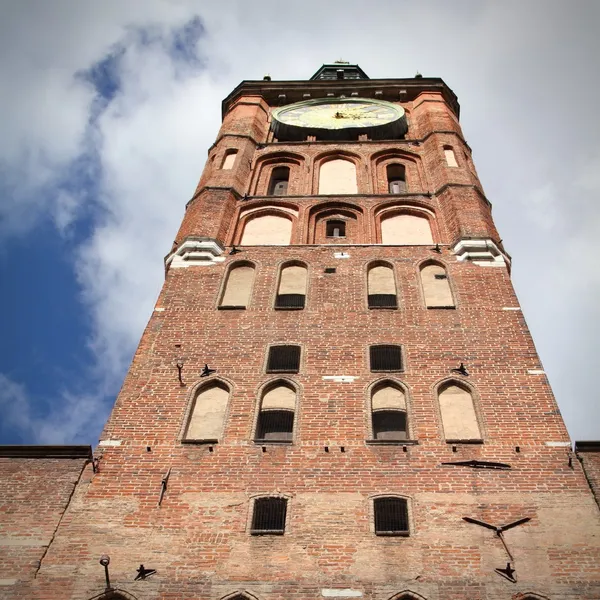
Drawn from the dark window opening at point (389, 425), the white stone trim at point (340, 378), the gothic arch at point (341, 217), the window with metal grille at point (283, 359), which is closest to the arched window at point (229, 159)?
the gothic arch at point (341, 217)

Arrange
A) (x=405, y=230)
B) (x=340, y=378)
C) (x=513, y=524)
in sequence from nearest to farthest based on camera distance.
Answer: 1. (x=513, y=524)
2. (x=340, y=378)
3. (x=405, y=230)

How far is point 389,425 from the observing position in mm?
12031

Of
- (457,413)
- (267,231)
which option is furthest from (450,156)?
(457,413)

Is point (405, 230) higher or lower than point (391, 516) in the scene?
higher

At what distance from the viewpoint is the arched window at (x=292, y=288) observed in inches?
594

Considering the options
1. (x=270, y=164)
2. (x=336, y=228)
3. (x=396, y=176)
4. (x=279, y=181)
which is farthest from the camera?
(x=270, y=164)

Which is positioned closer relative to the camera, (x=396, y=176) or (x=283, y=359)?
(x=283, y=359)

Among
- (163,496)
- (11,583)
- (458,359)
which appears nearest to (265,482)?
(163,496)

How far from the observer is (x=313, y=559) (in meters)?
9.56

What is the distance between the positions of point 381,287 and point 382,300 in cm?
60

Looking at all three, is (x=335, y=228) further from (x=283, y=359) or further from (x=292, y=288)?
(x=283, y=359)

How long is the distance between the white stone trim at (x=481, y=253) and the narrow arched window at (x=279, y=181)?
19.4 feet

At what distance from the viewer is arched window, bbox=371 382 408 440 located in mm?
11844

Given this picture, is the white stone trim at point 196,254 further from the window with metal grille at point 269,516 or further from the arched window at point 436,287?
the window with metal grille at point 269,516
